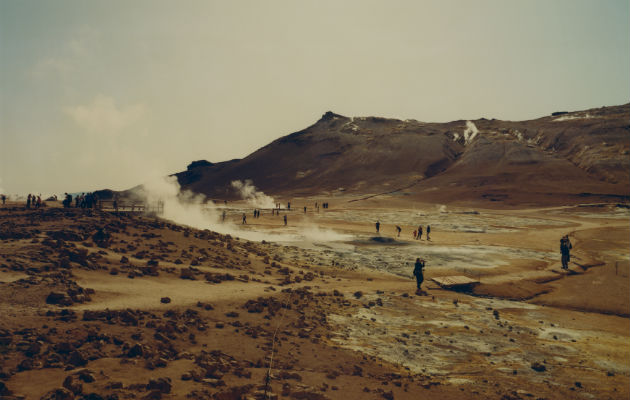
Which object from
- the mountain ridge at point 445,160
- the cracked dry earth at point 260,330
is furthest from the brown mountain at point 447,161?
the cracked dry earth at point 260,330

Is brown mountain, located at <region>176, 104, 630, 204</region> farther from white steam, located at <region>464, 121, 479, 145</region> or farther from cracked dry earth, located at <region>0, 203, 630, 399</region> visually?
cracked dry earth, located at <region>0, 203, 630, 399</region>

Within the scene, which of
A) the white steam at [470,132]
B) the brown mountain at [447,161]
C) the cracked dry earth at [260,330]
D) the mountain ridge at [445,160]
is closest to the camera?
the cracked dry earth at [260,330]

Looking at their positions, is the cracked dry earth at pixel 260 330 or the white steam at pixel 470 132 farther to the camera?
the white steam at pixel 470 132

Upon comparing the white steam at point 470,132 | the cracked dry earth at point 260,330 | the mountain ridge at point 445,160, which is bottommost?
the cracked dry earth at point 260,330

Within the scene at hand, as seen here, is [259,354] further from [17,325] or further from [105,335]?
[17,325]

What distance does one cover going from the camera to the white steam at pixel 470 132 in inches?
5865

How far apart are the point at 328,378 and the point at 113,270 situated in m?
11.1

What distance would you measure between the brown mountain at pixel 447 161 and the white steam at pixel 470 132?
1.27ft

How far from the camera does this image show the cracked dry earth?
9.14 m

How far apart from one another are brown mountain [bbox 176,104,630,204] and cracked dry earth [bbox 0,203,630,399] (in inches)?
3158

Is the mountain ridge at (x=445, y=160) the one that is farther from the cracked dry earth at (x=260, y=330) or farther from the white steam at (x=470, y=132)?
the cracked dry earth at (x=260, y=330)

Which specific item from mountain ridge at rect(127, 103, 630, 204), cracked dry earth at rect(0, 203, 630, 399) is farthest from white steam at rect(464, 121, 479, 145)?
cracked dry earth at rect(0, 203, 630, 399)

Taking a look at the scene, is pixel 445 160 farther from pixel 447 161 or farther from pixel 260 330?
pixel 260 330

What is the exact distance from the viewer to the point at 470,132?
508 feet
